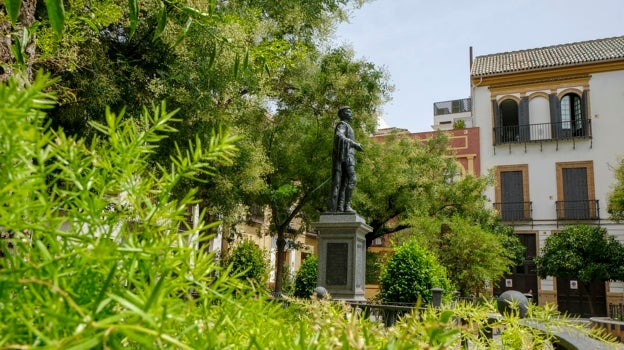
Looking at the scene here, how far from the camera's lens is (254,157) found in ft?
45.2

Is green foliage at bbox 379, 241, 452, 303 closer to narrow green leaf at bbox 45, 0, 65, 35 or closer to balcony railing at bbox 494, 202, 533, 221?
narrow green leaf at bbox 45, 0, 65, 35

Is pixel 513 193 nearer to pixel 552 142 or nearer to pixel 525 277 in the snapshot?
pixel 552 142

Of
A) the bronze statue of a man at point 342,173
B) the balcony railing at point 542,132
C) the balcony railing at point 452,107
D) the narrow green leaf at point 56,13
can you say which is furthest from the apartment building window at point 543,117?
the narrow green leaf at point 56,13

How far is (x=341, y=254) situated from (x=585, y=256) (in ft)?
64.0

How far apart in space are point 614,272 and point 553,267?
2.55 meters

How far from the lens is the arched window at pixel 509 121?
31391 millimetres

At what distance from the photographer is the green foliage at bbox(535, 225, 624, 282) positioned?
80.2 ft

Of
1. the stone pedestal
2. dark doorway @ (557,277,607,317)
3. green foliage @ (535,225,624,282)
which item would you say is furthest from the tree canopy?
the stone pedestal

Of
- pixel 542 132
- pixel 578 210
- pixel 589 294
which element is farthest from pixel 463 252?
pixel 542 132

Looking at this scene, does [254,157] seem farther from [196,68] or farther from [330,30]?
[330,30]

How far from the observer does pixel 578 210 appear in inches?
1144

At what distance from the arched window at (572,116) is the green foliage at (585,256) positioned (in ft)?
21.2

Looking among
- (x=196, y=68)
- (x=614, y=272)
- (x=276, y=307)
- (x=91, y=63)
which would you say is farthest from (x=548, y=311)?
(x=614, y=272)

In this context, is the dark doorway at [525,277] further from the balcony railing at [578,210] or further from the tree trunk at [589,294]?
the tree trunk at [589,294]
